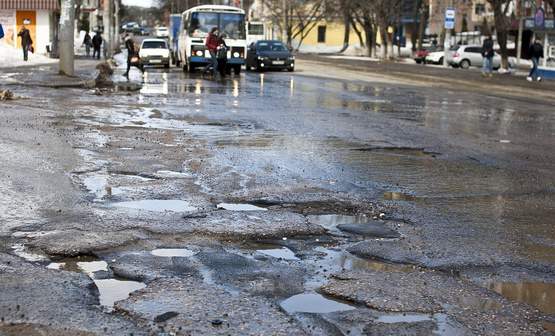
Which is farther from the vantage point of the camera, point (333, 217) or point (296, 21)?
point (296, 21)

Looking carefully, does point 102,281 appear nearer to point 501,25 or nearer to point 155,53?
point 155,53

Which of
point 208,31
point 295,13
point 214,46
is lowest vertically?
point 214,46

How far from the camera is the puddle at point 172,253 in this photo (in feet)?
21.1

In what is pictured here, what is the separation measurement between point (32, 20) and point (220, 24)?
18.0 metres

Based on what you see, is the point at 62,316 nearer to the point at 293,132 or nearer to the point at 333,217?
the point at 333,217

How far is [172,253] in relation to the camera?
6.48 meters

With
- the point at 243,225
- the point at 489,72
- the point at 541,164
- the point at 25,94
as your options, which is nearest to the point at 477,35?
the point at 489,72

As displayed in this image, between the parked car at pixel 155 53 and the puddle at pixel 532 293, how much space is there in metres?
39.7

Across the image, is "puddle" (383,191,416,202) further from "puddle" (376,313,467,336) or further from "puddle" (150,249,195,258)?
"puddle" (376,313,467,336)

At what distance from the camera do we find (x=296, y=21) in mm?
104688

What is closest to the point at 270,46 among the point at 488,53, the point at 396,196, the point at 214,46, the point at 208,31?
the point at 208,31

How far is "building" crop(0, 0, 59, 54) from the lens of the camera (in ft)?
161

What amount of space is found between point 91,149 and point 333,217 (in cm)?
512

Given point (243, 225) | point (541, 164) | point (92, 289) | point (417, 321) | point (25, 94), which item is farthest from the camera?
point (25, 94)
